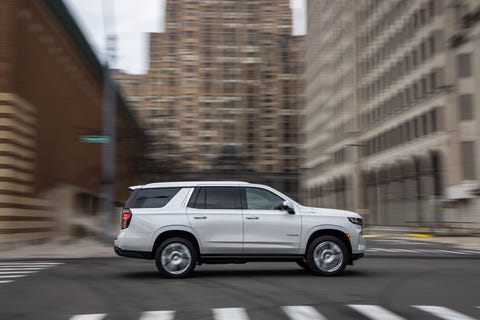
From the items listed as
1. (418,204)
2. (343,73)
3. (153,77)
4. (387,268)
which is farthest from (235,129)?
(387,268)

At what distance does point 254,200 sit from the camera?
39.9ft

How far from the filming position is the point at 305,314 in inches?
310

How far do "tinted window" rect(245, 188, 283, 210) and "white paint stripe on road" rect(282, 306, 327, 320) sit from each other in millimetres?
3884

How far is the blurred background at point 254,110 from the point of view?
80.3ft

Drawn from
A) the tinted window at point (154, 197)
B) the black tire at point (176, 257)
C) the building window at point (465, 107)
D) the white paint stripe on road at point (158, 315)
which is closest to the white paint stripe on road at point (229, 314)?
the white paint stripe on road at point (158, 315)

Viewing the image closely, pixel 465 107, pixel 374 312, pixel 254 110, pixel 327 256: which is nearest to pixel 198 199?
pixel 327 256

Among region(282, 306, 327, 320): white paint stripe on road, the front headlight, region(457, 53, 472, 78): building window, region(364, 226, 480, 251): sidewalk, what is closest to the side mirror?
the front headlight

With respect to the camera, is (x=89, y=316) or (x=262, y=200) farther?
(x=262, y=200)

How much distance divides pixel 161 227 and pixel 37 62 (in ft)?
54.6

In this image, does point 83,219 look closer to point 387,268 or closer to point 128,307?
point 387,268

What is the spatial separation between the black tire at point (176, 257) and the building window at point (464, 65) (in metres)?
40.8

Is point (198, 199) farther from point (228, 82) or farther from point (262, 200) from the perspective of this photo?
point (228, 82)

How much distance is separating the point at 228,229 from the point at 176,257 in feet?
3.76

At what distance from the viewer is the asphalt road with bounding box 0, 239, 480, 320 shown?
8047mm
